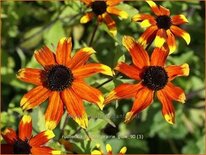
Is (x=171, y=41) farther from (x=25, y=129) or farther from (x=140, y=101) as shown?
(x=25, y=129)

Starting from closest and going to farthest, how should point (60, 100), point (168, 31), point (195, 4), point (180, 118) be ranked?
point (60, 100) < point (168, 31) < point (195, 4) < point (180, 118)

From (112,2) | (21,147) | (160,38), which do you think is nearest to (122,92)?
(160,38)

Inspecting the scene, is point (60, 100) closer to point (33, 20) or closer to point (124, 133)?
point (124, 133)

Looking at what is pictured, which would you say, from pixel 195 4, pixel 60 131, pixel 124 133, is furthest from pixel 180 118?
pixel 60 131

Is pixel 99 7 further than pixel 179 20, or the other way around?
pixel 99 7

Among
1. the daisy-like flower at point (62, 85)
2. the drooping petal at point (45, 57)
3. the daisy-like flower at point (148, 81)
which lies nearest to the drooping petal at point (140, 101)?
the daisy-like flower at point (148, 81)

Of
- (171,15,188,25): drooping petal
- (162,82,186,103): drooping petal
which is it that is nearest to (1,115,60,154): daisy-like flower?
(162,82,186,103): drooping petal

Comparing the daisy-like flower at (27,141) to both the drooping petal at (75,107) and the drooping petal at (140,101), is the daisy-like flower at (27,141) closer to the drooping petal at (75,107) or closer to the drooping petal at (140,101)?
the drooping petal at (75,107)
